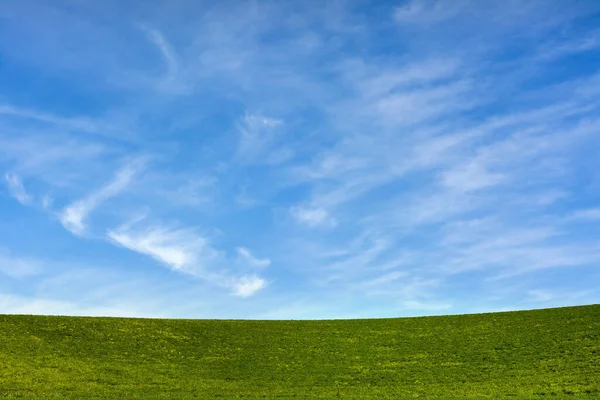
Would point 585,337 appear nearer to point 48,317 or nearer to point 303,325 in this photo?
point 303,325

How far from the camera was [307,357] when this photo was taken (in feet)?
147

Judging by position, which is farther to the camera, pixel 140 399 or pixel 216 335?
pixel 216 335

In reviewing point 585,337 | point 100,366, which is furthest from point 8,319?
point 585,337

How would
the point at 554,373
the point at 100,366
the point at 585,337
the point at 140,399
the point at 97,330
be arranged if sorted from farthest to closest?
the point at 97,330 < the point at 585,337 < the point at 100,366 < the point at 554,373 < the point at 140,399

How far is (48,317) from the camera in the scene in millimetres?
53781

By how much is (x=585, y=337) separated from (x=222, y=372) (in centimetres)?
2983

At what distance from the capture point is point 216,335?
52125mm

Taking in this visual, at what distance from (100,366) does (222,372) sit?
29.8 ft

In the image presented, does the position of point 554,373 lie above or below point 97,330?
below

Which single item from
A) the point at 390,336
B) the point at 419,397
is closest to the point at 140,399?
the point at 419,397

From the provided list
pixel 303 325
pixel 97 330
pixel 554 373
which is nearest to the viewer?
pixel 554 373

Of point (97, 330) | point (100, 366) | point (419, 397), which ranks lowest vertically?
point (419, 397)

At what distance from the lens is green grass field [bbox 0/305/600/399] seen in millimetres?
34688

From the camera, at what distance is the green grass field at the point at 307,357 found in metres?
34.7
